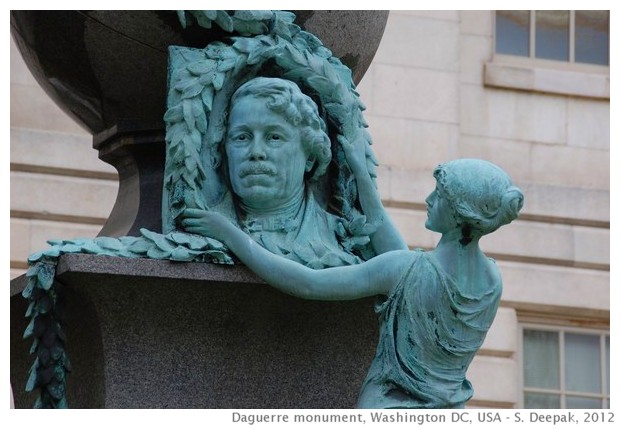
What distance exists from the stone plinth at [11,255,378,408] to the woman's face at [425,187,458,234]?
554 mm

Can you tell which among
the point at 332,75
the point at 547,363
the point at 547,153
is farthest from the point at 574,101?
the point at 332,75

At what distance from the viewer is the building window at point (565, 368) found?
22469 mm

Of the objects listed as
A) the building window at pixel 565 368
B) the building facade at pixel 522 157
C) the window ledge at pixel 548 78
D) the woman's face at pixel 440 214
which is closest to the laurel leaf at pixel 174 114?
the woman's face at pixel 440 214

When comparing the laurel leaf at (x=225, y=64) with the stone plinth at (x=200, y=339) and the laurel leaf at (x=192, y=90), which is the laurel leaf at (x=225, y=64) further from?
the stone plinth at (x=200, y=339)

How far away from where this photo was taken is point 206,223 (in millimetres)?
9500

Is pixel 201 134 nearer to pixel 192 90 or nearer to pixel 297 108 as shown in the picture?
pixel 192 90

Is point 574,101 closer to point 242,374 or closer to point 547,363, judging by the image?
point 547,363

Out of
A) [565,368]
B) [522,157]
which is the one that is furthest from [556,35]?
[565,368]

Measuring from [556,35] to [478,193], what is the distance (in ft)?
46.9

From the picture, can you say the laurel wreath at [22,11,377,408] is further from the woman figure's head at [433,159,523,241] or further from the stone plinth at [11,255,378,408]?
the woman figure's head at [433,159,523,241]

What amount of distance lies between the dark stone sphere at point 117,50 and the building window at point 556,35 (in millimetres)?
12655

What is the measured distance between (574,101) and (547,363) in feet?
7.64

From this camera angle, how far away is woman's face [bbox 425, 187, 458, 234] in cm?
911

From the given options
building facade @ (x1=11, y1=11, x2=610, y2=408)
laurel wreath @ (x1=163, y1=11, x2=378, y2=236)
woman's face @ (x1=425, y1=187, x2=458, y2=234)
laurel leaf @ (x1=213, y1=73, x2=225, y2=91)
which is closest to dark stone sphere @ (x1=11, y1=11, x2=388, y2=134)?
laurel wreath @ (x1=163, y1=11, x2=378, y2=236)
